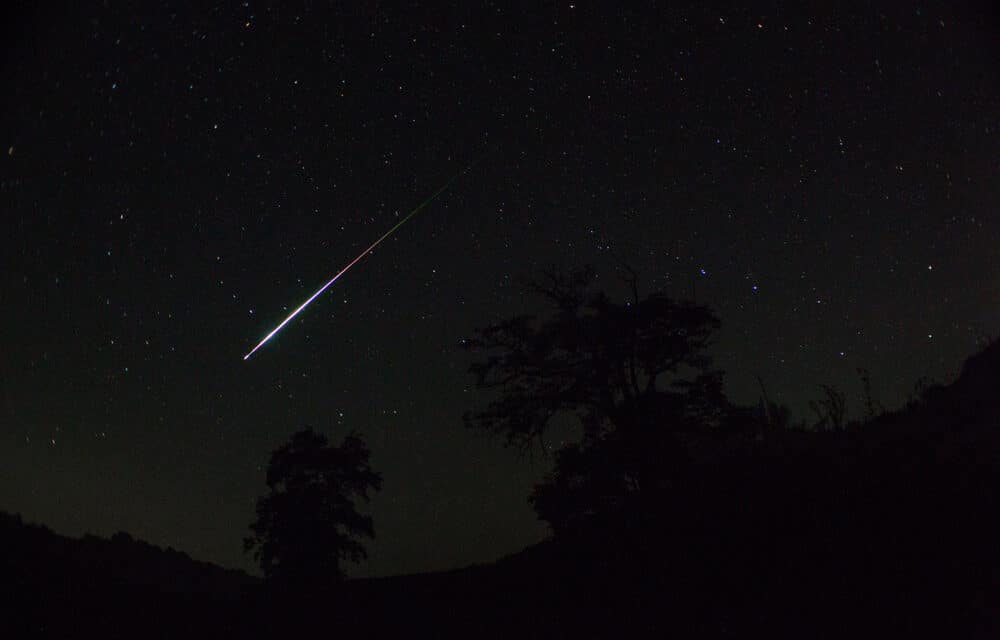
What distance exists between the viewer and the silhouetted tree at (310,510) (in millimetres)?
26172

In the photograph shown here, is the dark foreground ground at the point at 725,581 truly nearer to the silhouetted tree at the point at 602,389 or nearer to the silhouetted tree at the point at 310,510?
the silhouetted tree at the point at 602,389

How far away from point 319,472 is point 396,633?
865 inches

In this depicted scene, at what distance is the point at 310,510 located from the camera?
26.5m

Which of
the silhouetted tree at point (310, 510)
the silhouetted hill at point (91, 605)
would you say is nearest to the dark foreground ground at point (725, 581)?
the silhouetted hill at point (91, 605)

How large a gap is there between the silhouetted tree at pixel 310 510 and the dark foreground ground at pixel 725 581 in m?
16.9

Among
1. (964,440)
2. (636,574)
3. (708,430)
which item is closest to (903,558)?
(636,574)

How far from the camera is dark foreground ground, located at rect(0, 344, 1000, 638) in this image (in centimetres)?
591

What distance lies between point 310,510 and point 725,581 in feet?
74.1

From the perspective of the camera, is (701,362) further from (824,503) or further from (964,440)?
(824,503)

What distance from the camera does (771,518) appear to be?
796cm

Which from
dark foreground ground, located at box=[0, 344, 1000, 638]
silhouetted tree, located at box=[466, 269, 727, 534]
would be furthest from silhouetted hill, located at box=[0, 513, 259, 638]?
silhouetted tree, located at box=[466, 269, 727, 534]

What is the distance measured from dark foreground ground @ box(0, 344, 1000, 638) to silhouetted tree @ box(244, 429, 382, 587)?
55.3 feet

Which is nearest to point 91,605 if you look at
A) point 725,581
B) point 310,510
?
point 725,581

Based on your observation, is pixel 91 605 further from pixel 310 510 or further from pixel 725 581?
pixel 310 510
